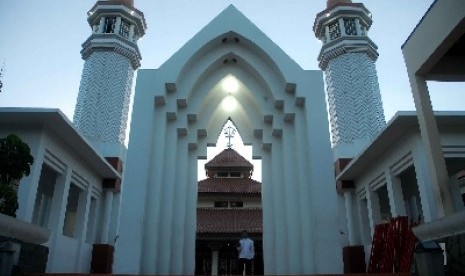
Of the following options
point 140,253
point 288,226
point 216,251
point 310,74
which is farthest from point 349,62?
point 140,253

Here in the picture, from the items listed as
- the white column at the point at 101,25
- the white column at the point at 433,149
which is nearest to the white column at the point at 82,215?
the white column at the point at 433,149

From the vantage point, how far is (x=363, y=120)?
2494 cm

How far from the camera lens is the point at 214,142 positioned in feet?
41.5

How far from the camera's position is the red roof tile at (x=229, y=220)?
25.0 metres

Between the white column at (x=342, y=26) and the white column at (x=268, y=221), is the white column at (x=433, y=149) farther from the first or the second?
the white column at (x=342, y=26)

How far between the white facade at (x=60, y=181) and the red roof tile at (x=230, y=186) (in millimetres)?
9347

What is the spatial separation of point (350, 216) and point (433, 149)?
1331cm

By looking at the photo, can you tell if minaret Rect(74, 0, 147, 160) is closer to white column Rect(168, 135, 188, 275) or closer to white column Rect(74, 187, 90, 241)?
white column Rect(74, 187, 90, 241)

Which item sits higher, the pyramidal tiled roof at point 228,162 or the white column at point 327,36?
the white column at point 327,36

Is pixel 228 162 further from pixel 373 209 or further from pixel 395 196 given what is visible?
pixel 395 196

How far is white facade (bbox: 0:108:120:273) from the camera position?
38.9ft

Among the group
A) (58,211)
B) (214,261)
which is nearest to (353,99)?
(214,261)

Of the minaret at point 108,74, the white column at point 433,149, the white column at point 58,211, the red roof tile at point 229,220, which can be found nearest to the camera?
the white column at point 433,149

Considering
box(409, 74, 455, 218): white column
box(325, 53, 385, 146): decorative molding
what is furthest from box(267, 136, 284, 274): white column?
box(325, 53, 385, 146): decorative molding
